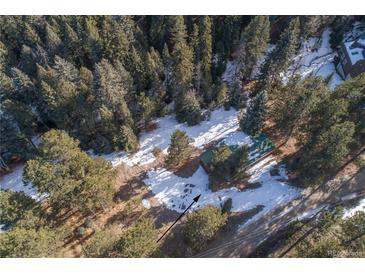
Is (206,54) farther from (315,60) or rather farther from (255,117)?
(315,60)

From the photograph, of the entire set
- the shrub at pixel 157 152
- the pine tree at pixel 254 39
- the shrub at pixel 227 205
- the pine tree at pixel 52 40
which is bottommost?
the shrub at pixel 227 205

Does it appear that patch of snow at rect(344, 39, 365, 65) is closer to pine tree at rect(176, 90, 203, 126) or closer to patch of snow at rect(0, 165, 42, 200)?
pine tree at rect(176, 90, 203, 126)

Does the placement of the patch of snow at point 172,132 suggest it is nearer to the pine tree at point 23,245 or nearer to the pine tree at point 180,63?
the pine tree at point 180,63

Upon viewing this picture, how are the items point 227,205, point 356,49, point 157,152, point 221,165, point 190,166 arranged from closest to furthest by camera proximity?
point 227,205, point 221,165, point 190,166, point 157,152, point 356,49

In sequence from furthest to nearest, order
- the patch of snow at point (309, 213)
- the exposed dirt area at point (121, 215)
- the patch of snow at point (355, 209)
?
the exposed dirt area at point (121, 215)
the patch of snow at point (309, 213)
the patch of snow at point (355, 209)

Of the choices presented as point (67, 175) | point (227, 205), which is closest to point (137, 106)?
point (67, 175)

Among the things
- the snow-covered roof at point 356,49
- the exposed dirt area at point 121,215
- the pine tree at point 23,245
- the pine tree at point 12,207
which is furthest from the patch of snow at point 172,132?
the snow-covered roof at point 356,49

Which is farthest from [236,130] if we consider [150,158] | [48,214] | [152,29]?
[48,214]

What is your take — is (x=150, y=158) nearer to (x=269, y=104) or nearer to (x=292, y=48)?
(x=269, y=104)
